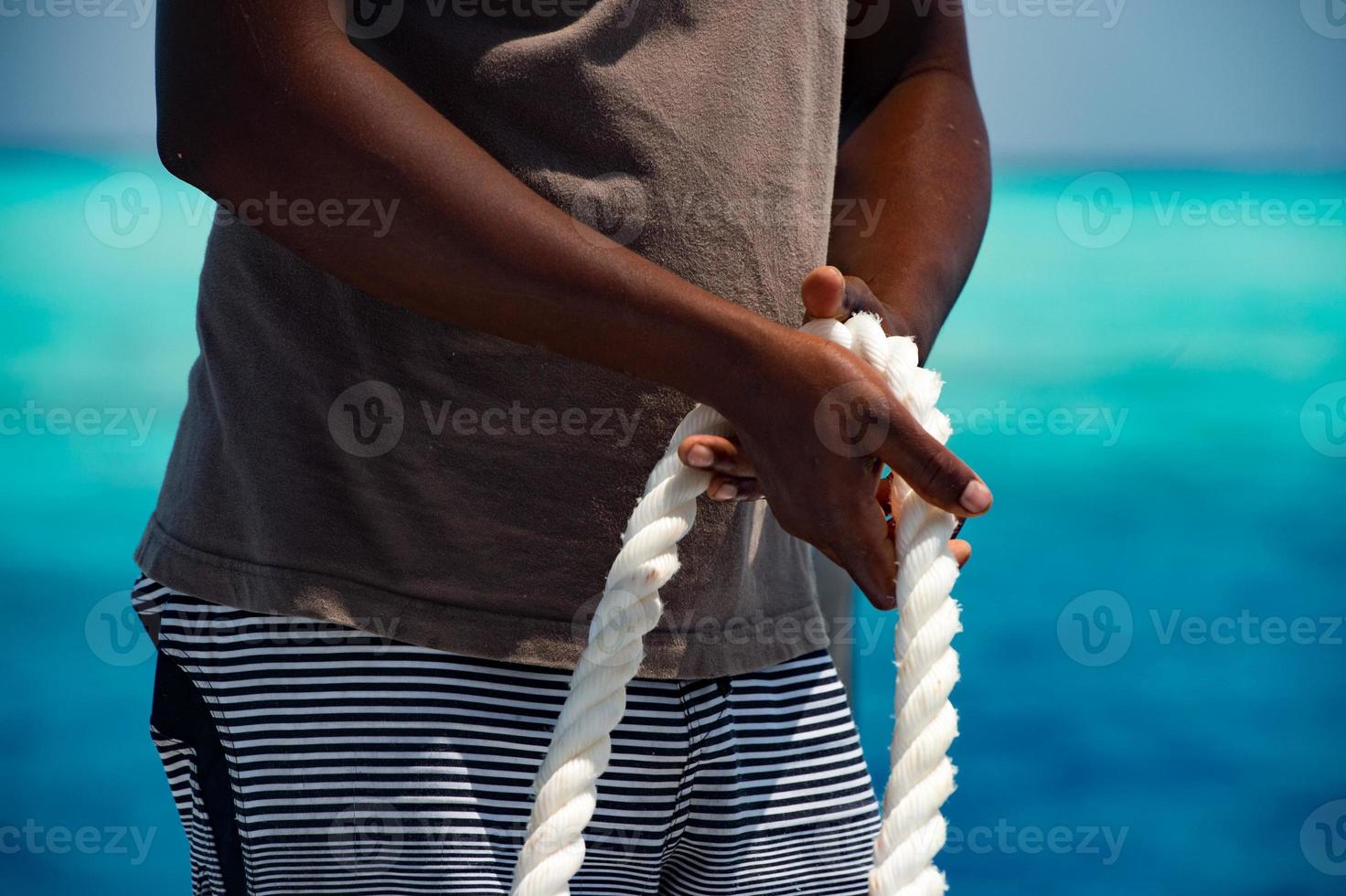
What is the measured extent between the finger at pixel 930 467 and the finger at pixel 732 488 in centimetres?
6

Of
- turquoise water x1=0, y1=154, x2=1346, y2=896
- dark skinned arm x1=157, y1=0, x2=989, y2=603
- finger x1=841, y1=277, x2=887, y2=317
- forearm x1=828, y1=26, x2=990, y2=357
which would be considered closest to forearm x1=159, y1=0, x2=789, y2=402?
dark skinned arm x1=157, y1=0, x2=989, y2=603

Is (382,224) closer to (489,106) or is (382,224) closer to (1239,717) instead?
(489,106)

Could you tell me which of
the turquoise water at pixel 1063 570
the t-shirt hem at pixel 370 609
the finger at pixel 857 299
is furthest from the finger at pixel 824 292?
the turquoise water at pixel 1063 570

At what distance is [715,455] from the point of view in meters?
0.48

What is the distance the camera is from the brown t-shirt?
54 centimetres

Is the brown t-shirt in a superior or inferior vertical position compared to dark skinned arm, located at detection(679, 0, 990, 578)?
inferior

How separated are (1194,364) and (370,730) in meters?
4.74

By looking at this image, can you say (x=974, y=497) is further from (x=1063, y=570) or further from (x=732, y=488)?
(x=1063, y=570)

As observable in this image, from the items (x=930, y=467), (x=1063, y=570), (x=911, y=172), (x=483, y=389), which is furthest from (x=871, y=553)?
(x=1063, y=570)

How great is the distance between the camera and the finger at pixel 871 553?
49 centimetres

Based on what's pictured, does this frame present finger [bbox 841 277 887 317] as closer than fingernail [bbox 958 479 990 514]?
No

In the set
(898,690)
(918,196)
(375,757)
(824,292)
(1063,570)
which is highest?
(1063,570)

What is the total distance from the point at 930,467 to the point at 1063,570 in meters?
2.85

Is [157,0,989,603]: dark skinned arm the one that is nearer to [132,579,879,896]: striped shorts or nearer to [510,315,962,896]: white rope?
[510,315,962,896]: white rope
